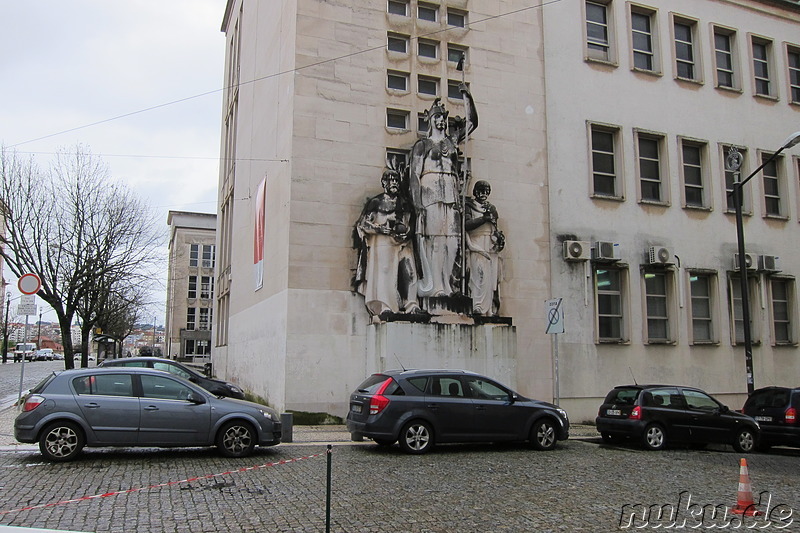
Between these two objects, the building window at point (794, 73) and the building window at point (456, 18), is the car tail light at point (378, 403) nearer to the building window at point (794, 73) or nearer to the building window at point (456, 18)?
the building window at point (456, 18)

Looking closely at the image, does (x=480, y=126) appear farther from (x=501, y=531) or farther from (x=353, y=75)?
(x=501, y=531)

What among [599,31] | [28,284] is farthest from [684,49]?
[28,284]

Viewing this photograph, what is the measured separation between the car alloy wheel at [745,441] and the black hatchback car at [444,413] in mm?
4264

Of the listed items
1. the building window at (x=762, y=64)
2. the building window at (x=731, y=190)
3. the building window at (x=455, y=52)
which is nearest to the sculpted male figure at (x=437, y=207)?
the building window at (x=455, y=52)

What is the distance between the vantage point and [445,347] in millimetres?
17812

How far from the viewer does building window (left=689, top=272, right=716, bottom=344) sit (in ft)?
74.1

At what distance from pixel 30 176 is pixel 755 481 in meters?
25.2

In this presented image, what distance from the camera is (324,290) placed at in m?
17.7

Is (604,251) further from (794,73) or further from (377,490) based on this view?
(377,490)

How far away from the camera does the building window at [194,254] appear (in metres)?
70.2

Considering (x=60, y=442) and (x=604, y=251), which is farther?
(x=604, y=251)

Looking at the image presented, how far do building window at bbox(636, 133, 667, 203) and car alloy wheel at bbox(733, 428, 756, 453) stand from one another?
31.8 feet

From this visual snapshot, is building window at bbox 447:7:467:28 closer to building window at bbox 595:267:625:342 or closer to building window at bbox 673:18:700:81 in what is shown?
building window at bbox 673:18:700:81

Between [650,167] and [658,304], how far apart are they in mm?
4738
